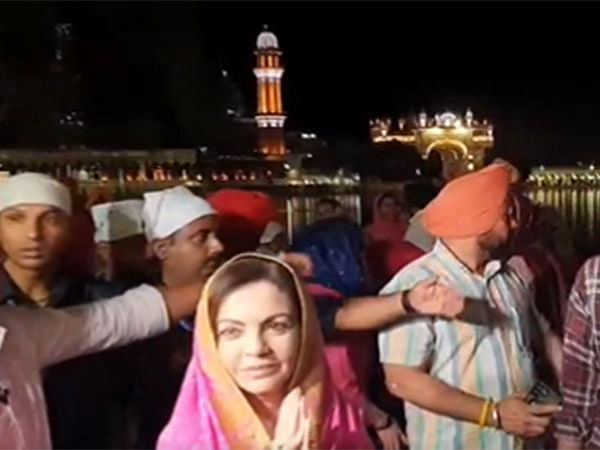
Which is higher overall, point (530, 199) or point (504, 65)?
point (504, 65)

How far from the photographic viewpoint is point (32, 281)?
46.8 inches

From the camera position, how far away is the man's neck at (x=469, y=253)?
4.05ft

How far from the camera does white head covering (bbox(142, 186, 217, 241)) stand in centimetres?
122

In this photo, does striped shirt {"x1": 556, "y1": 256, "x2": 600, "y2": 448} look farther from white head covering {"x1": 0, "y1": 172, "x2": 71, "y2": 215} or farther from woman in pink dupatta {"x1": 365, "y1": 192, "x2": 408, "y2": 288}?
white head covering {"x1": 0, "y1": 172, "x2": 71, "y2": 215}

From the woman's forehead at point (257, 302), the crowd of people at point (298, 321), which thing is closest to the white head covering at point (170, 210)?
the crowd of people at point (298, 321)

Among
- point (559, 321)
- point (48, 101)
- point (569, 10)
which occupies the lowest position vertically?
point (559, 321)

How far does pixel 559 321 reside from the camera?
1.27 meters

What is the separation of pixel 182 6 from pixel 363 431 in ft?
2.07

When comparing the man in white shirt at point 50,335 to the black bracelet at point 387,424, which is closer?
the man in white shirt at point 50,335

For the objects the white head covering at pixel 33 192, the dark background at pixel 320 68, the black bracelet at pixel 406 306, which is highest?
the dark background at pixel 320 68

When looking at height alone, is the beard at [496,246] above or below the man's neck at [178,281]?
above

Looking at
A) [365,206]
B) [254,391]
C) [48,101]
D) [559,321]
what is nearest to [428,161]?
[365,206]

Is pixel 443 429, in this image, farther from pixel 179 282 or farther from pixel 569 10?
pixel 569 10

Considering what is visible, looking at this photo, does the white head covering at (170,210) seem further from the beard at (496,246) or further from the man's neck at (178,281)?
the beard at (496,246)
